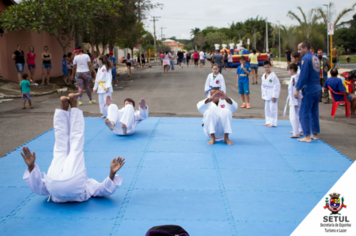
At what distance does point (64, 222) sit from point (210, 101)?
4.20 meters

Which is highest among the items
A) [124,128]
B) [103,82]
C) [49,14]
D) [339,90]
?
[49,14]

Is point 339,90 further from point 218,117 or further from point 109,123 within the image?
point 109,123

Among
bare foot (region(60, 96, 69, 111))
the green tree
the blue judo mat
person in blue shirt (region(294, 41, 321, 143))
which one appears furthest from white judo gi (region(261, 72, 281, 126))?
the green tree

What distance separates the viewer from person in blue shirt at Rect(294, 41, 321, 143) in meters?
6.99

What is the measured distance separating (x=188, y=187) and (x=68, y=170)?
5.64 ft

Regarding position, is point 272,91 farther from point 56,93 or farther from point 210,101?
point 56,93

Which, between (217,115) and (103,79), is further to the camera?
(103,79)

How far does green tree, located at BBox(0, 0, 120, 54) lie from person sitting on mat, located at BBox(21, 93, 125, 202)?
12697mm

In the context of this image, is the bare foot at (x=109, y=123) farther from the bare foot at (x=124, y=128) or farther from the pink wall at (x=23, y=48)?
the pink wall at (x=23, y=48)

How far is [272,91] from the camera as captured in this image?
8539 mm

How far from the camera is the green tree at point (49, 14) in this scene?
1528 centimetres

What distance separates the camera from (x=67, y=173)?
4023mm

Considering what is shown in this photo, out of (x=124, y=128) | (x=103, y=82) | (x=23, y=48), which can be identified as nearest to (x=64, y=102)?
(x=124, y=128)

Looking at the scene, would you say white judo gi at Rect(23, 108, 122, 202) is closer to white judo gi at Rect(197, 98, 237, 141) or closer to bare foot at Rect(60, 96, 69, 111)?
bare foot at Rect(60, 96, 69, 111)
